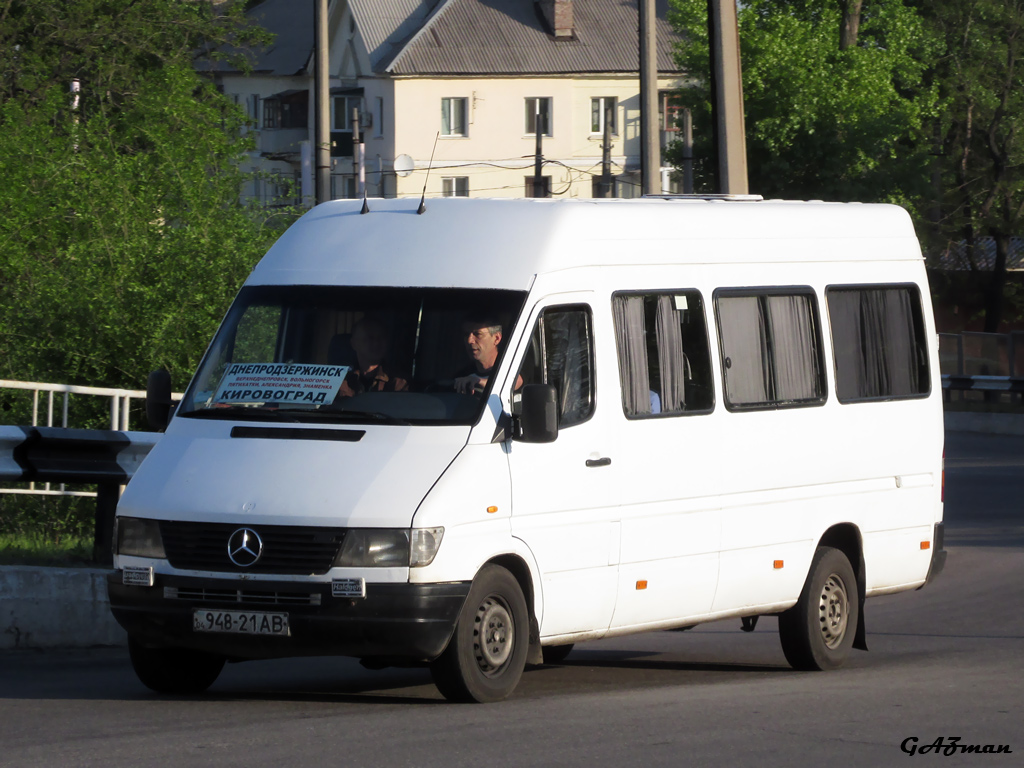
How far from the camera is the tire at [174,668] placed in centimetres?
859

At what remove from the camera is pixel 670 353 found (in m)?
9.30

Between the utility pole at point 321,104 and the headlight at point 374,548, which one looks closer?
the headlight at point 374,548

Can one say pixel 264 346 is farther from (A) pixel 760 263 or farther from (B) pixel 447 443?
(A) pixel 760 263

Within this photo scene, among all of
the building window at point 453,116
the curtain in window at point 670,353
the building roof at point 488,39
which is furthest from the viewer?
the building window at point 453,116

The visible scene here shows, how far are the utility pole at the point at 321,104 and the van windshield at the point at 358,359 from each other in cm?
1378

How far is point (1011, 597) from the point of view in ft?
45.6

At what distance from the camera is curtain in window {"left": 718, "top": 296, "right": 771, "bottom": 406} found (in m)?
9.71

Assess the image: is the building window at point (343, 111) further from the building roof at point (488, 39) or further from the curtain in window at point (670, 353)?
the curtain in window at point (670, 353)

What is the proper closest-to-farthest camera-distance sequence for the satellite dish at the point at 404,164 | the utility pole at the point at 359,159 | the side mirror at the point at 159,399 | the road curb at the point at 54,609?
1. the side mirror at the point at 159,399
2. the road curb at the point at 54,609
3. the utility pole at the point at 359,159
4. the satellite dish at the point at 404,164

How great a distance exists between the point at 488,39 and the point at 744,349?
2846 inches

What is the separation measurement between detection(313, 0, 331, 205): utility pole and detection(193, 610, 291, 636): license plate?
48.8ft

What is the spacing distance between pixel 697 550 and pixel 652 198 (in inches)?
81.6

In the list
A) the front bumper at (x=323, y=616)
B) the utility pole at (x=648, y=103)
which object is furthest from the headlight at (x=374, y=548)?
the utility pole at (x=648, y=103)

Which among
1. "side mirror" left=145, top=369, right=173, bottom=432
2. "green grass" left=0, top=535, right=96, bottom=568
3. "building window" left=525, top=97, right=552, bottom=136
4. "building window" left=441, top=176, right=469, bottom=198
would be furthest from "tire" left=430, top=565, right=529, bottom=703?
"building window" left=525, top=97, right=552, bottom=136
